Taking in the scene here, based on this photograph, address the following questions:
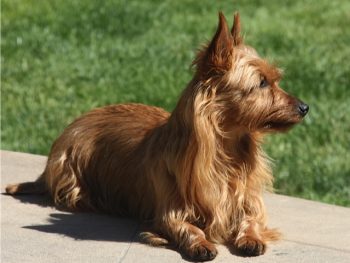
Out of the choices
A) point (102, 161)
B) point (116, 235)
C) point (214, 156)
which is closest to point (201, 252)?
point (214, 156)

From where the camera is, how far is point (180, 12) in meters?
13.5

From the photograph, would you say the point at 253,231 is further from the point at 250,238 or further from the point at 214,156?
the point at 214,156

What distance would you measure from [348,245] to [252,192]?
73 cm

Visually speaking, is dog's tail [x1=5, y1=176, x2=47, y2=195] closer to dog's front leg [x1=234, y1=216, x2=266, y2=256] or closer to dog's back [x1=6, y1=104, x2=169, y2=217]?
dog's back [x1=6, y1=104, x2=169, y2=217]

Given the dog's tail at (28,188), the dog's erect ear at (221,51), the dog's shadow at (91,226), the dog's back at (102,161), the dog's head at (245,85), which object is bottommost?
the dog's shadow at (91,226)

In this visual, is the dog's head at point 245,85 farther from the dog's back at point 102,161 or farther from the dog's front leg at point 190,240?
the dog's back at point 102,161

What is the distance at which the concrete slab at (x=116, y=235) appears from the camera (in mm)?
6320

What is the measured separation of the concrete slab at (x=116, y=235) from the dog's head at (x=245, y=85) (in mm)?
840

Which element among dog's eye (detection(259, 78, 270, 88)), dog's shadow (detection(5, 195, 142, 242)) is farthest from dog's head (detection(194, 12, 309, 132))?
dog's shadow (detection(5, 195, 142, 242))

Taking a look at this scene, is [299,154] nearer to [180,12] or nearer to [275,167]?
[275,167]

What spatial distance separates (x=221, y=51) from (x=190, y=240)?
1.21m

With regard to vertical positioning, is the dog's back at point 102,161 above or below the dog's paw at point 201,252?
above

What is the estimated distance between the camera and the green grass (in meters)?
9.31

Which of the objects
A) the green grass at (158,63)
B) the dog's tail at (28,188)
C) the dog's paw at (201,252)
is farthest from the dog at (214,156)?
the green grass at (158,63)
